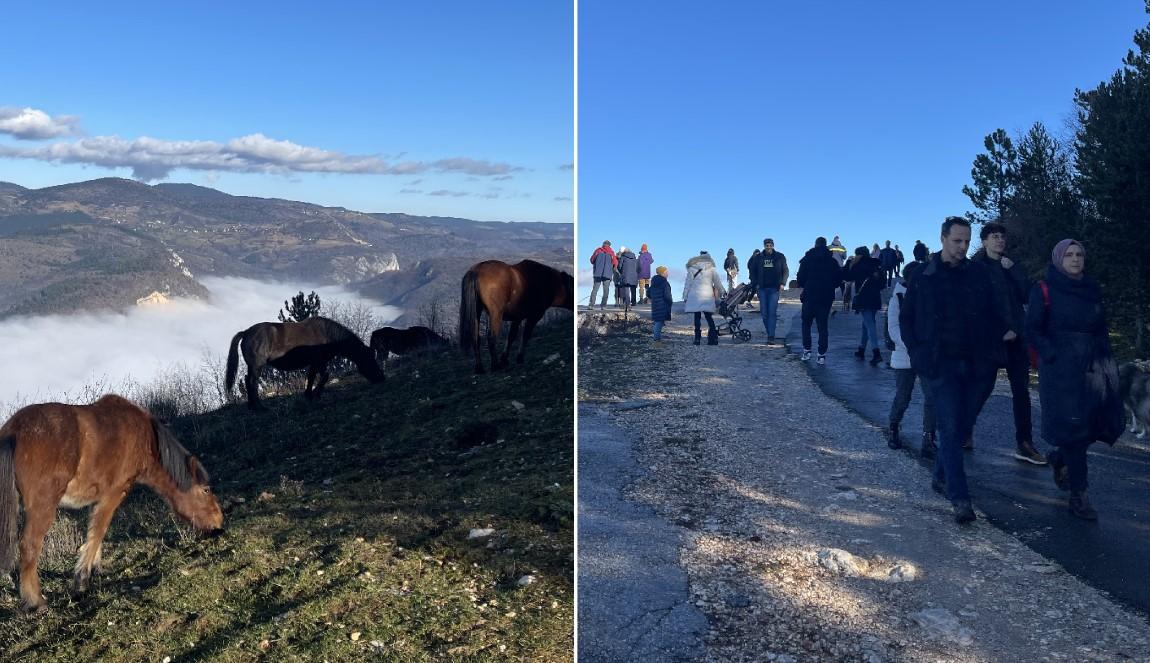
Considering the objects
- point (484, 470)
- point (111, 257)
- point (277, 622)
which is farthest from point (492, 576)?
point (111, 257)

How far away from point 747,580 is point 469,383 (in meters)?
3.67

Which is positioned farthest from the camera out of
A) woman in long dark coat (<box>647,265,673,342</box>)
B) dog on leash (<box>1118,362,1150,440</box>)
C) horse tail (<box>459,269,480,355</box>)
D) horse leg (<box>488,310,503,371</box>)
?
horse tail (<box>459,269,480,355</box>)

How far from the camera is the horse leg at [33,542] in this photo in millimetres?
2867

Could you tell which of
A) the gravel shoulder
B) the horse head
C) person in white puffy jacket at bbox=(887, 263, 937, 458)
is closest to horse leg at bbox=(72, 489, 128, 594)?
the horse head

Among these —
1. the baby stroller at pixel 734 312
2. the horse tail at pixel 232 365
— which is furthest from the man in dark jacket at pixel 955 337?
the horse tail at pixel 232 365

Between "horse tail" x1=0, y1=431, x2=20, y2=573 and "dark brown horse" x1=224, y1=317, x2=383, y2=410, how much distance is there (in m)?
2.94

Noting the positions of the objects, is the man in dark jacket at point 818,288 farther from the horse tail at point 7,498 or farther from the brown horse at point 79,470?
the horse tail at point 7,498

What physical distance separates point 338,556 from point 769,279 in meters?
4.64

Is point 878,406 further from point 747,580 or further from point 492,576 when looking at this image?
point 492,576

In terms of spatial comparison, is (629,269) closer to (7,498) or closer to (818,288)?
(818,288)

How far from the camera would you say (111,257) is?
176 inches

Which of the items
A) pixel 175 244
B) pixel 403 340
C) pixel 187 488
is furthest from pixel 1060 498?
pixel 403 340

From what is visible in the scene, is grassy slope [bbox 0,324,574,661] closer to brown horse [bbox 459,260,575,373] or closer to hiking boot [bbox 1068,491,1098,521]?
hiking boot [bbox 1068,491,1098,521]

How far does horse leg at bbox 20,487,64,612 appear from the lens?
287cm
